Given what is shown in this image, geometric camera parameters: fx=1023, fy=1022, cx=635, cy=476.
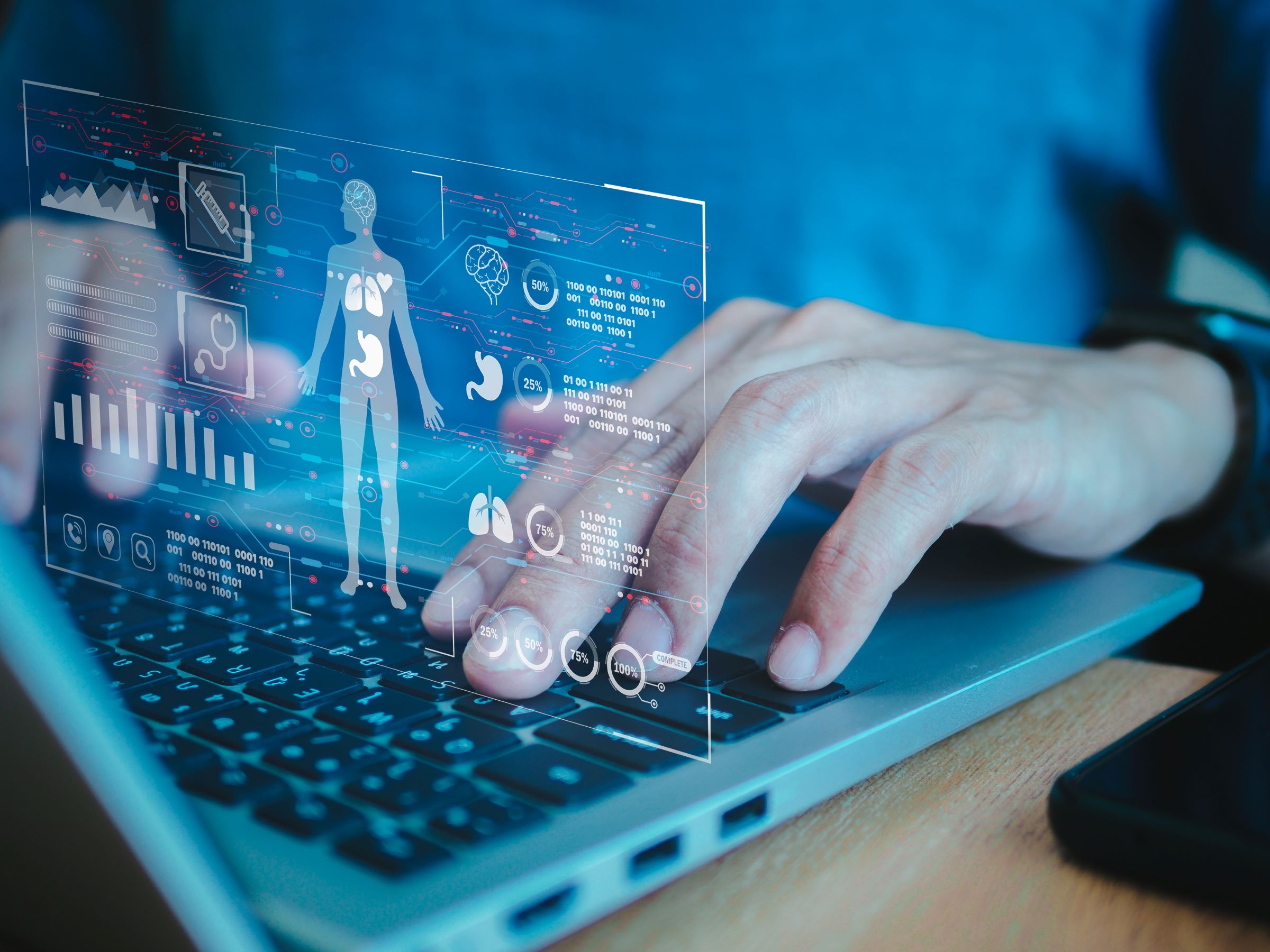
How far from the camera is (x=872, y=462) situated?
494mm

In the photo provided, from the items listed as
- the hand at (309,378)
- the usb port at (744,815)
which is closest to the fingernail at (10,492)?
the hand at (309,378)

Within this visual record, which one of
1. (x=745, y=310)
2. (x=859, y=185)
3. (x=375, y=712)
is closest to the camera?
(x=375, y=712)

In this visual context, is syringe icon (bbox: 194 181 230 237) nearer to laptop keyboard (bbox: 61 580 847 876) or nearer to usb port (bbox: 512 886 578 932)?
laptop keyboard (bbox: 61 580 847 876)

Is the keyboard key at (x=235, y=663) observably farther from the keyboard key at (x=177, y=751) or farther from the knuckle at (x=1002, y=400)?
the knuckle at (x=1002, y=400)

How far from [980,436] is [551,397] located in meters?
0.23

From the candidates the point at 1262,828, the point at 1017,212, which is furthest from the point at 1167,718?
the point at 1017,212

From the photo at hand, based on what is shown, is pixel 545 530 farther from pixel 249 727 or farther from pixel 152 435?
pixel 152 435

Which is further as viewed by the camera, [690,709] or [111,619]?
[111,619]

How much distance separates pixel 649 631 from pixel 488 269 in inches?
5.6

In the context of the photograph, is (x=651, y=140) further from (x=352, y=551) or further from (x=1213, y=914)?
(x=1213, y=914)

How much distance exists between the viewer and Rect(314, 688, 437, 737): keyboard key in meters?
0.36

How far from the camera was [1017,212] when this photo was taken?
0.91m

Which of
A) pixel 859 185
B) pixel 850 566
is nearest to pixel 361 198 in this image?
pixel 850 566

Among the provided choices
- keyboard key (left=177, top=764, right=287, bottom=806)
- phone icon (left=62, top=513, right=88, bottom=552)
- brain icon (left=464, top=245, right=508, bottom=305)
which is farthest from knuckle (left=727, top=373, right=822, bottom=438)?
phone icon (left=62, top=513, right=88, bottom=552)
